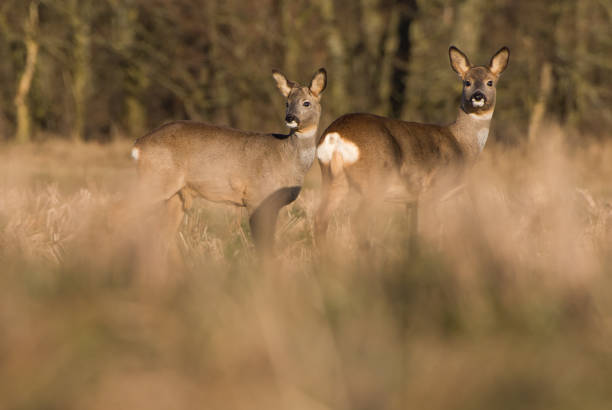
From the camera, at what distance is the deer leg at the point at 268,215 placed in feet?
16.9

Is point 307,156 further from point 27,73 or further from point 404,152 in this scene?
point 27,73

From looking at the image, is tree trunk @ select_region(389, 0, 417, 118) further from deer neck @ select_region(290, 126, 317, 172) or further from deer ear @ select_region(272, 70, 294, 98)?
deer neck @ select_region(290, 126, 317, 172)

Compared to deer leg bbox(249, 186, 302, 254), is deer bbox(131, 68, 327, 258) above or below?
above

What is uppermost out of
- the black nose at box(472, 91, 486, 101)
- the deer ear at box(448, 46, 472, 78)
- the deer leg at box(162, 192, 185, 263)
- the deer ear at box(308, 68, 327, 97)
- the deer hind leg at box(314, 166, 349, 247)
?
the deer ear at box(448, 46, 472, 78)

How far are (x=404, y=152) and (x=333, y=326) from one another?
136 inches

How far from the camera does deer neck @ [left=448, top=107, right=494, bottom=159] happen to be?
6.71m

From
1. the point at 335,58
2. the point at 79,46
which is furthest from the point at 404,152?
the point at 79,46

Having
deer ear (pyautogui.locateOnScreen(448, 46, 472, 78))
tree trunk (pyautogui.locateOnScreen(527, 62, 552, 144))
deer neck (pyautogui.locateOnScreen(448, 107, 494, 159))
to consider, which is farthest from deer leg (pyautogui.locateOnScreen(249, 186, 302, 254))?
tree trunk (pyautogui.locateOnScreen(527, 62, 552, 144))

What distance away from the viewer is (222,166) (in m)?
5.48

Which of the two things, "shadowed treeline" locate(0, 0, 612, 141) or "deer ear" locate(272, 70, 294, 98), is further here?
"shadowed treeline" locate(0, 0, 612, 141)

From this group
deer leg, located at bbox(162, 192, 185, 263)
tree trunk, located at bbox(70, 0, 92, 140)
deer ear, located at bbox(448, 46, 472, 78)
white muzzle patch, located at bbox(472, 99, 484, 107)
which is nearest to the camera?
deer leg, located at bbox(162, 192, 185, 263)

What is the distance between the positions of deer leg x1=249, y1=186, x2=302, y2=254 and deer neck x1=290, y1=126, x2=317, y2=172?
0.20 metres

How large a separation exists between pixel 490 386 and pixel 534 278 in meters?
0.95

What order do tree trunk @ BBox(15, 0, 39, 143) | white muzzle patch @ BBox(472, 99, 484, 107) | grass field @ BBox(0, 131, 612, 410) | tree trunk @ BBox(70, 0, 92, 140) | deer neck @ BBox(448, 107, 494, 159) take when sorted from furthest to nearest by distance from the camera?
tree trunk @ BBox(15, 0, 39, 143) < tree trunk @ BBox(70, 0, 92, 140) < deer neck @ BBox(448, 107, 494, 159) < white muzzle patch @ BBox(472, 99, 484, 107) < grass field @ BBox(0, 131, 612, 410)
